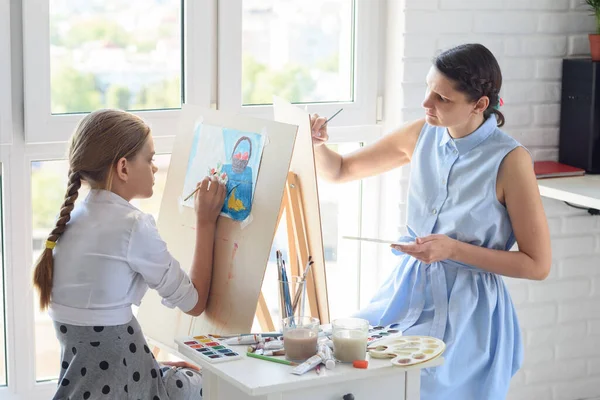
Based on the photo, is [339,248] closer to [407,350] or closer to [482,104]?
[482,104]

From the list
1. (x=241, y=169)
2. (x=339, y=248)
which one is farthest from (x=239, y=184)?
(x=339, y=248)

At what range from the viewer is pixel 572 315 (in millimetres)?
3152

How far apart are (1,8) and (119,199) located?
30.3 inches

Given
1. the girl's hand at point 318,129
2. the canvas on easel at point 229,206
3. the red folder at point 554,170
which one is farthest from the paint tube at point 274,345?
the red folder at point 554,170

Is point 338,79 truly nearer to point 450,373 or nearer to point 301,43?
point 301,43

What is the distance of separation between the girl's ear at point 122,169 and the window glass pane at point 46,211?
55 centimetres

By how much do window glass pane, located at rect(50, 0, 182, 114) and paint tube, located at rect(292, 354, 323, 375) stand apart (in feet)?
3.85

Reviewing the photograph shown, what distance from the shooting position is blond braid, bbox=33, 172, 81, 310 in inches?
76.4

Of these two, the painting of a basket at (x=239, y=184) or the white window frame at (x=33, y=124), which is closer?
the painting of a basket at (x=239, y=184)

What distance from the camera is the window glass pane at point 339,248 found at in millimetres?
2916

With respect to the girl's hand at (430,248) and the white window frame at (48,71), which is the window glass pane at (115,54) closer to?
the white window frame at (48,71)

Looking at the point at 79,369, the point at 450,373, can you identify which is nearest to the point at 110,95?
the point at 79,369

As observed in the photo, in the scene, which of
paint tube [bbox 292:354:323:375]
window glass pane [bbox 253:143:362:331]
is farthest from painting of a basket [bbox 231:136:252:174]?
window glass pane [bbox 253:143:362:331]

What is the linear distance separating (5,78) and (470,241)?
1296mm
